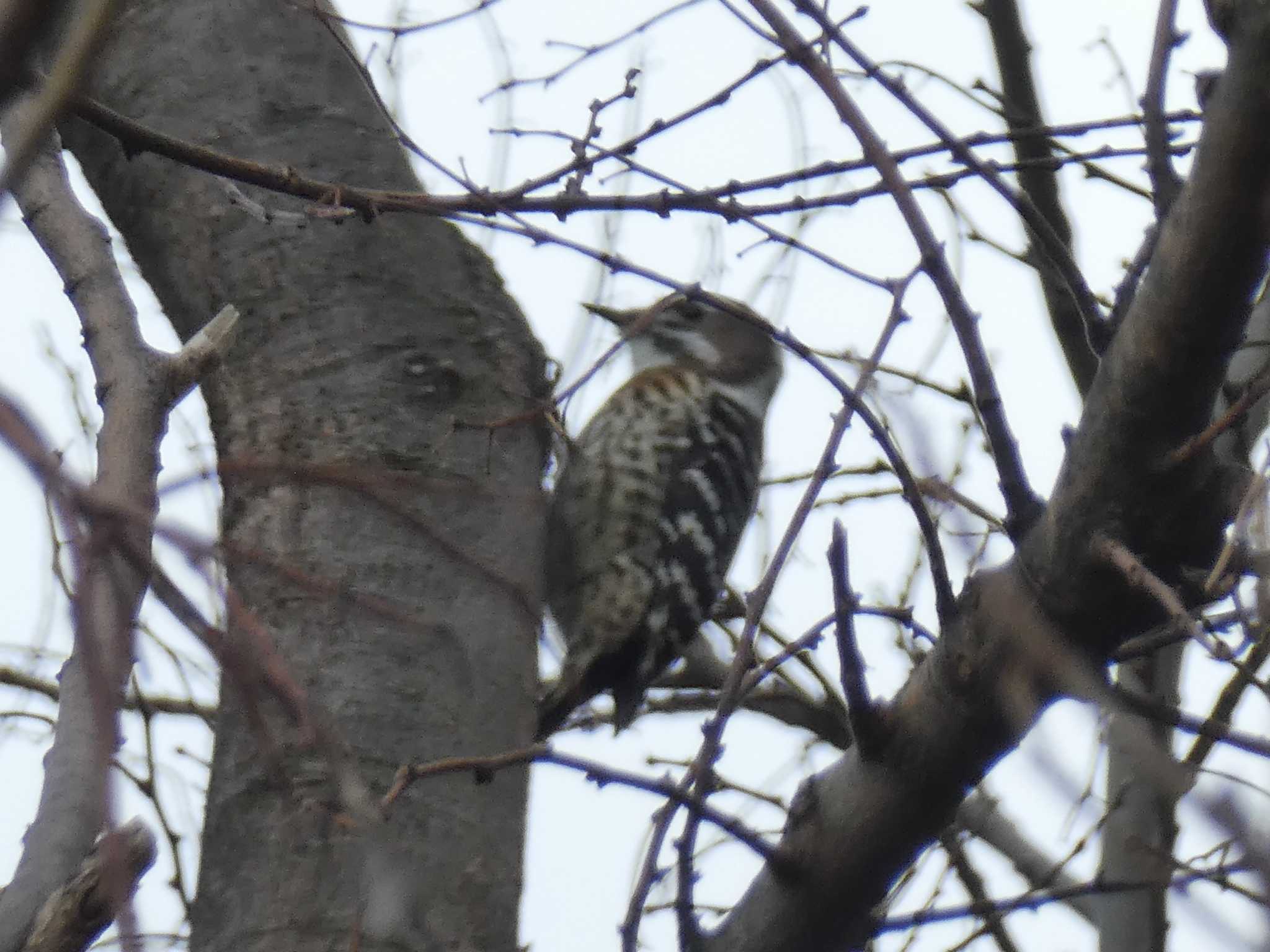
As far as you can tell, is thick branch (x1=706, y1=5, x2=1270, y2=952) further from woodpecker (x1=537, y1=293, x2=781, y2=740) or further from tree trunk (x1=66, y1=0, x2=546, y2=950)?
woodpecker (x1=537, y1=293, x2=781, y2=740)

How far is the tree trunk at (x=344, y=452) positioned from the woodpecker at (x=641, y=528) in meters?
1.00

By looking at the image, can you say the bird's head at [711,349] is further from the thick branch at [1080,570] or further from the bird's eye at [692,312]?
the thick branch at [1080,570]

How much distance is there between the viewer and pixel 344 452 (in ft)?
9.35

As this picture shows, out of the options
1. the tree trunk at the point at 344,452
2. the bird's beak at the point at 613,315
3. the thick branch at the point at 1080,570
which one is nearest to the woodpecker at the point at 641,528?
the bird's beak at the point at 613,315

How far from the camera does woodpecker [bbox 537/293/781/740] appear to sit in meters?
4.24

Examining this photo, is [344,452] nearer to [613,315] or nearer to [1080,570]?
[1080,570]

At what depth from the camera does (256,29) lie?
3.36 m

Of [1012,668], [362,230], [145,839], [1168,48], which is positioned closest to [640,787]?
[1012,668]

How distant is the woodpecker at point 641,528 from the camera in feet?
13.9

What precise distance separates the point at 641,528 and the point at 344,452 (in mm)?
1732

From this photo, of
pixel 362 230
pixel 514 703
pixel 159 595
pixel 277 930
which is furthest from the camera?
pixel 362 230

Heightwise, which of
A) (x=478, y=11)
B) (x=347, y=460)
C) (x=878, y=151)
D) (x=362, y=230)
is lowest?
(x=878, y=151)

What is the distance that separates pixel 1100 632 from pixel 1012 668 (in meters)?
0.11

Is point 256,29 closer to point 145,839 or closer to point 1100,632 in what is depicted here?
point 145,839
